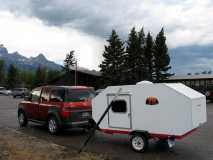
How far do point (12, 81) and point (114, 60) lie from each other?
48446mm

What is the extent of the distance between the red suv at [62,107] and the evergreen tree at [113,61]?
40.3 m

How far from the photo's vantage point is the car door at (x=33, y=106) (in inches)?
492

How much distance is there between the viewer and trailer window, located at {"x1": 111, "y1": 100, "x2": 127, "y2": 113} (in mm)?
8906

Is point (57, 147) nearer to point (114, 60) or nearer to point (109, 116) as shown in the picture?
point (109, 116)

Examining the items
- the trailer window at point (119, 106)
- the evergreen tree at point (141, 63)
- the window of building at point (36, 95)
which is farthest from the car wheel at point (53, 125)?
the evergreen tree at point (141, 63)

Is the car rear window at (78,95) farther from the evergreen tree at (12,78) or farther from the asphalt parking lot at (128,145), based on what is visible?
the evergreen tree at (12,78)

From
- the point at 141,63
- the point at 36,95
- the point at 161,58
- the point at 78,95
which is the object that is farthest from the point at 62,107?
the point at 161,58

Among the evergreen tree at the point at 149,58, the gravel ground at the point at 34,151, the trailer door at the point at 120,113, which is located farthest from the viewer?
the evergreen tree at the point at 149,58

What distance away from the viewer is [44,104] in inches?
A: 472

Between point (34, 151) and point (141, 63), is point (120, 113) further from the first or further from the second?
point (141, 63)

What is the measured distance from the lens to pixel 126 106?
29.0 feet

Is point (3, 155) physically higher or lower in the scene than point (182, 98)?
lower

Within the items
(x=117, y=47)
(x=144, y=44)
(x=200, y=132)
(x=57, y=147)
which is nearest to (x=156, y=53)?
(x=144, y=44)

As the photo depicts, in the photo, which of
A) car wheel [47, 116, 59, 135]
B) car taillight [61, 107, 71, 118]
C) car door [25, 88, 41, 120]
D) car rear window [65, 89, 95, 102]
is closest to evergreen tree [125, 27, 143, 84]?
car door [25, 88, 41, 120]
